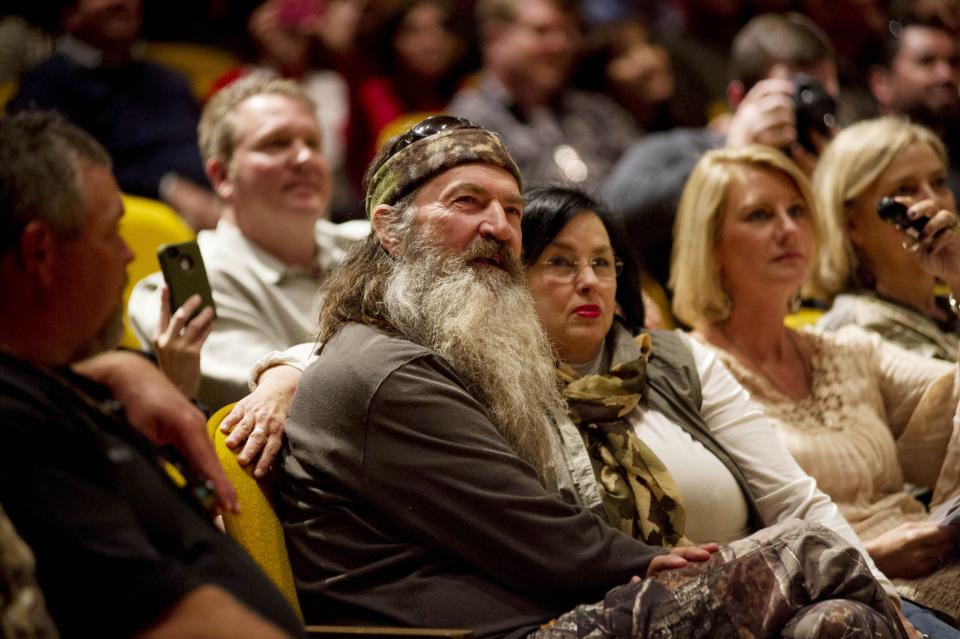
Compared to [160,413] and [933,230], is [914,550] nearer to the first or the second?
[933,230]

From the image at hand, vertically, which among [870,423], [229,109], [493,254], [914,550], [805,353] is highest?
A: [229,109]

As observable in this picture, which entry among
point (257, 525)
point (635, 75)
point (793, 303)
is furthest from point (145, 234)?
point (635, 75)

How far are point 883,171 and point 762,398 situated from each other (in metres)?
0.84

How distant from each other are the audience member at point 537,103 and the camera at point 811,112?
3.01 feet

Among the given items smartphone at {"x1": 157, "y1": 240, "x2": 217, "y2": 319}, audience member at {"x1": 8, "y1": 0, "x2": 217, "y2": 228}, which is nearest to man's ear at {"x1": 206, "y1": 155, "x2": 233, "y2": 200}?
audience member at {"x1": 8, "y1": 0, "x2": 217, "y2": 228}

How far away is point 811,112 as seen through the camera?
3.50m

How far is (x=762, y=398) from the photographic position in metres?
2.79

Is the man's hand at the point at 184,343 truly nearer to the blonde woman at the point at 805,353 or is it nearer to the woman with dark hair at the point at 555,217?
the woman with dark hair at the point at 555,217

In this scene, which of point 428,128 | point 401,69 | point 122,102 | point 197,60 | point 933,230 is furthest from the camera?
point 197,60

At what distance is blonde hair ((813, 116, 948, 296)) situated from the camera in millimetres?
3211

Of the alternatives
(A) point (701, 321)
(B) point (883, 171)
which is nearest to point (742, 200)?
(A) point (701, 321)

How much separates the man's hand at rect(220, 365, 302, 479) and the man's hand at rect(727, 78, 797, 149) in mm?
1832

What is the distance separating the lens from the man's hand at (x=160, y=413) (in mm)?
1661

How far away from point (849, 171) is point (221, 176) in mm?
1756
